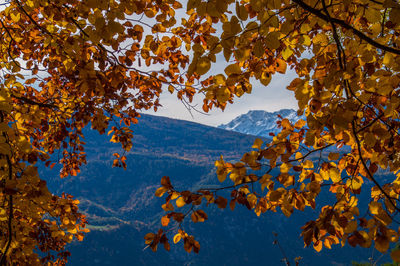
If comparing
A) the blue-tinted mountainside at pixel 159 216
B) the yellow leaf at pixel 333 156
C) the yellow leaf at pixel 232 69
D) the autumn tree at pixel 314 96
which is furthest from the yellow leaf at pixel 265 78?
the blue-tinted mountainside at pixel 159 216

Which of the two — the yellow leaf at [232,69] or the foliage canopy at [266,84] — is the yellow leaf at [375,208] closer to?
the foliage canopy at [266,84]

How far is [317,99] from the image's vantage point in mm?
1321

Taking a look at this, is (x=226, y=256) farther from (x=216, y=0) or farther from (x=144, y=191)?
(x=216, y=0)

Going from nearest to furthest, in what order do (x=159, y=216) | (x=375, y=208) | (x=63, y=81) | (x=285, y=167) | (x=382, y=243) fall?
(x=382, y=243) < (x=375, y=208) < (x=285, y=167) < (x=63, y=81) < (x=159, y=216)

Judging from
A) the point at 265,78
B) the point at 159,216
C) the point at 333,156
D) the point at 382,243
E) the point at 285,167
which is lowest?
the point at 159,216

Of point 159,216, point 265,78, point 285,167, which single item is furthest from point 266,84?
point 159,216

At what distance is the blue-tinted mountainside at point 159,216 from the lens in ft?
99.5

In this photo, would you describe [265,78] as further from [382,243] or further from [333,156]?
[382,243]

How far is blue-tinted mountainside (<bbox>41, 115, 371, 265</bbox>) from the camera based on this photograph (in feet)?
99.5

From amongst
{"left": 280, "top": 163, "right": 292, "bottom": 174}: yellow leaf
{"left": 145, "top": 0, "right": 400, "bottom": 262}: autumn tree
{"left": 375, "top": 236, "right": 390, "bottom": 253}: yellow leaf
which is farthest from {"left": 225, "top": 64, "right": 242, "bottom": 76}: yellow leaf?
{"left": 375, "top": 236, "right": 390, "bottom": 253}: yellow leaf

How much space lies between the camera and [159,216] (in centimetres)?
3803

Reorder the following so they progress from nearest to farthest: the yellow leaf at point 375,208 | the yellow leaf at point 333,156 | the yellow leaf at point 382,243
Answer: the yellow leaf at point 382,243 < the yellow leaf at point 375,208 < the yellow leaf at point 333,156

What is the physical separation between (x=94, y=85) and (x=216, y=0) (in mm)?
1097

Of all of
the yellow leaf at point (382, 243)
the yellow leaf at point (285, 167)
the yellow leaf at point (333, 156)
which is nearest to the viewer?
the yellow leaf at point (382, 243)
